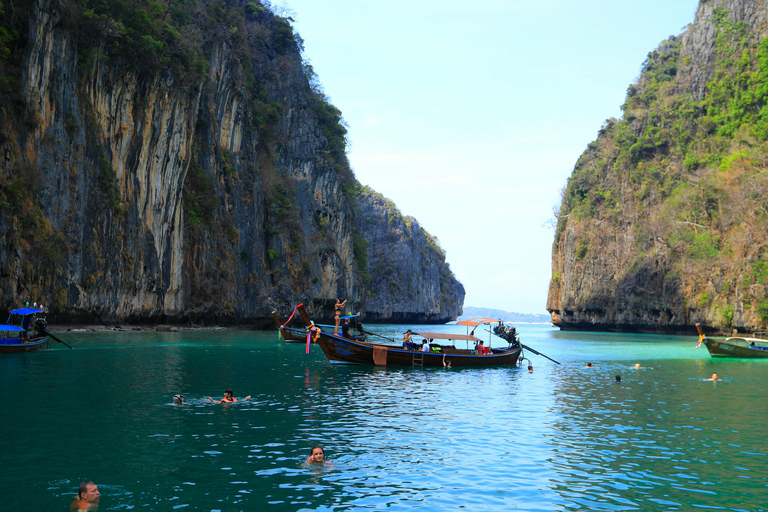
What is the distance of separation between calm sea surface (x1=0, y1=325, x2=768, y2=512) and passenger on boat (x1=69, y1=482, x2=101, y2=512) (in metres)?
0.17

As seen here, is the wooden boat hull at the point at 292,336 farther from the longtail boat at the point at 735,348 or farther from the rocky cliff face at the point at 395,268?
the rocky cliff face at the point at 395,268

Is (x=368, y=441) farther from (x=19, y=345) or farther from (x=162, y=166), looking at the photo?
(x=162, y=166)

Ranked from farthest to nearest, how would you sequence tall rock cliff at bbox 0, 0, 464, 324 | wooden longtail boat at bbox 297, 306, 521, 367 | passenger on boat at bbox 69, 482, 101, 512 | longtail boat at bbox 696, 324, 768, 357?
longtail boat at bbox 696, 324, 768, 357
tall rock cliff at bbox 0, 0, 464, 324
wooden longtail boat at bbox 297, 306, 521, 367
passenger on boat at bbox 69, 482, 101, 512

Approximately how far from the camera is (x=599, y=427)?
17.5 metres

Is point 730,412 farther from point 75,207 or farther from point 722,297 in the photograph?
point 722,297

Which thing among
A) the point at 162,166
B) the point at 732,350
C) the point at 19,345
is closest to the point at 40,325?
the point at 19,345

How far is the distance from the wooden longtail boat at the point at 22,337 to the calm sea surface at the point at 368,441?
2.14 meters

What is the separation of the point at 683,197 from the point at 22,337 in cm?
6963

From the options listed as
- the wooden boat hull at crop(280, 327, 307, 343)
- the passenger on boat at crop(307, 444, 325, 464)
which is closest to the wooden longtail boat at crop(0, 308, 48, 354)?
the wooden boat hull at crop(280, 327, 307, 343)

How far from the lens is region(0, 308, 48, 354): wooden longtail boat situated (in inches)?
1169

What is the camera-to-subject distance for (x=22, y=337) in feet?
100

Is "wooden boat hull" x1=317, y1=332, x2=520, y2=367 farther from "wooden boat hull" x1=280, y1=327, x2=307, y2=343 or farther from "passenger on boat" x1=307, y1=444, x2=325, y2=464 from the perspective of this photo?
"passenger on boat" x1=307, y1=444, x2=325, y2=464

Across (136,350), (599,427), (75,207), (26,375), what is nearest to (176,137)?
(75,207)

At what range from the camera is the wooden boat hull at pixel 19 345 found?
29.7m
